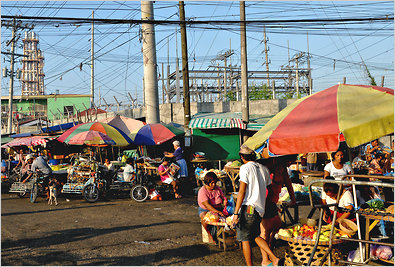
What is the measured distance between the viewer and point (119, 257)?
6703 mm

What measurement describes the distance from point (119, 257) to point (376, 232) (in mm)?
4266

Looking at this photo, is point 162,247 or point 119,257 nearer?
point 119,257

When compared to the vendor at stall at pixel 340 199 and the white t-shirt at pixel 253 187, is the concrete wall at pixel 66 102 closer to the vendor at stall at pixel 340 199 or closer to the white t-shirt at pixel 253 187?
the vendor at stall at pixel 340 199

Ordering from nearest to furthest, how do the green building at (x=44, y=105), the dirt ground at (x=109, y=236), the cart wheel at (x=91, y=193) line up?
the dirt ground at (x=109, y=236) → the cart wheel at (x=91, y=193) → the green building at (x=44, y=105)

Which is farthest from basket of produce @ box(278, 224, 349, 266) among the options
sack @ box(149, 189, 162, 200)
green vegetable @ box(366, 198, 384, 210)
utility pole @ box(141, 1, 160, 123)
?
utility pole @ box(141, 1, 160, 123)

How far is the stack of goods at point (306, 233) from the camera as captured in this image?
18.5 ft

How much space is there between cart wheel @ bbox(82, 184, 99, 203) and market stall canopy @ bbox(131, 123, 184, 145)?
399cm

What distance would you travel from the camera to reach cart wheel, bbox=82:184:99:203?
13000 mm

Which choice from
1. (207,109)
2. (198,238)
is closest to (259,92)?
(207,109)

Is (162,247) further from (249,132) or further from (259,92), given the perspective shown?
(259,92)

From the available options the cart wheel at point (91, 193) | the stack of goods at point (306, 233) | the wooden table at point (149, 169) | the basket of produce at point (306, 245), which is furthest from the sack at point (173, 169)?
the basket of produce at point (306, 245)

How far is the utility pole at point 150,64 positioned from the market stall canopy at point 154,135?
2131mm

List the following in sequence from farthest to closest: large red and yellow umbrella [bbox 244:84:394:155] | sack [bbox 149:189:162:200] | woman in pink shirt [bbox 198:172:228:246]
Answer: sack [bbox 149:189:162:200] → woman in pink shirt [bbox 198:172:228:246] → large red and yellow umbrella [bbox 244:84:394:155]

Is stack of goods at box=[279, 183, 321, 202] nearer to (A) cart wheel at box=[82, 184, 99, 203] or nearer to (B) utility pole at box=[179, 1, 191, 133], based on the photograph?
(A) cart wheel at box=[82, 184, 99, 203]
